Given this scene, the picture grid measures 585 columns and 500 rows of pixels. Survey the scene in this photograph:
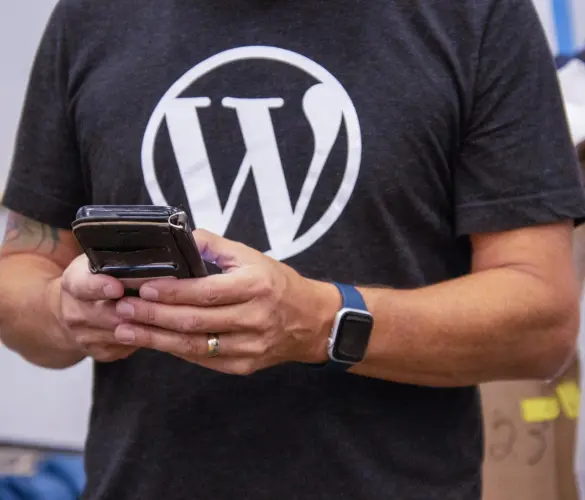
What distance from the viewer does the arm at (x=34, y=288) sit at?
740 mm

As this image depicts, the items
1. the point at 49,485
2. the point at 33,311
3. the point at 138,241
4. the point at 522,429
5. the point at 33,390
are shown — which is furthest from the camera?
the point at 33,390

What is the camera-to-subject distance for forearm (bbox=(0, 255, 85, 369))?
2.40 ft

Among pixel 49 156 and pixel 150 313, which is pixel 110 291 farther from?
pixel 49 156

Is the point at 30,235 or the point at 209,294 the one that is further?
the point at 30,235

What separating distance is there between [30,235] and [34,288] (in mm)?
84

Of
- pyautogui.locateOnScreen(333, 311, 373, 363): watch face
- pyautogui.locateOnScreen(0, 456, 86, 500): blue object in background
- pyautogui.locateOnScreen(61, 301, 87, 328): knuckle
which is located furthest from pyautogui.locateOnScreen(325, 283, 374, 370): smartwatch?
pyautogui.locateOnScreen(0, 456, 86, 500): blue object in background

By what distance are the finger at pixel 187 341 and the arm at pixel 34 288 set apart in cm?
19

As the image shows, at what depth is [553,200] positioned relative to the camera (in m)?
0.66

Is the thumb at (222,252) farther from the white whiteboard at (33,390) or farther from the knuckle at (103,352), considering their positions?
the white whiteboard at (33,390)

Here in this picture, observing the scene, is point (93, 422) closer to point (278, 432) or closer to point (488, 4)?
point (278, 432)

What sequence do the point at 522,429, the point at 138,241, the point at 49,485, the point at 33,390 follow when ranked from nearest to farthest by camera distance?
the point at 138,241, the point at 522,429, the point at 49,485, the point at 33,390

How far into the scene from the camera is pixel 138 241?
1.62 feet

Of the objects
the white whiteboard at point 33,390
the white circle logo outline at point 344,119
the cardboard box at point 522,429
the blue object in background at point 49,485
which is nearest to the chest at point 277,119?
the white circle logo outline at point 344,119

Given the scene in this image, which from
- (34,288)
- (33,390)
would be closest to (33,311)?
(34,288)
